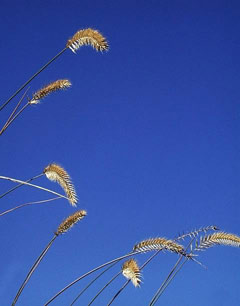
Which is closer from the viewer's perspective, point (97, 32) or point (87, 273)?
point (97, 32)

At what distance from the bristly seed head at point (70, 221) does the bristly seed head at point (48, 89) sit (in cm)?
184

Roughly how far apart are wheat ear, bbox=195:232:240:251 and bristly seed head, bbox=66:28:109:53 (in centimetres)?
319

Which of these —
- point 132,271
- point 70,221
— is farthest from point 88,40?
point 132,271

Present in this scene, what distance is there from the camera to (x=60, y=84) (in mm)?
6984

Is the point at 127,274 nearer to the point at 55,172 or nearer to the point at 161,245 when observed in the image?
the point at 161,245

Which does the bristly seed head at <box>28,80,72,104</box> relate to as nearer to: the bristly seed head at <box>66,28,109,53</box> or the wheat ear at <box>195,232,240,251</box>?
the bristly seed head at <box>66,28,109,53</box>

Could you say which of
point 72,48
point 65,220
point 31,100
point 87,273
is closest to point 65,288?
point 87,273

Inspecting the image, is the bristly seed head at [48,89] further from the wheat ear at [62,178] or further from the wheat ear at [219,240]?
the wheat ear at [219,240]

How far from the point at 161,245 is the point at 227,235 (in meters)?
1.53

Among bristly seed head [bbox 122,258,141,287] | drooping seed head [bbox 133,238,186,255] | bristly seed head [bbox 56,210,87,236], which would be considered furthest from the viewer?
bristly seed head [bbox 56,210,87,236]

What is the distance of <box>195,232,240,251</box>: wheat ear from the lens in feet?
24.3

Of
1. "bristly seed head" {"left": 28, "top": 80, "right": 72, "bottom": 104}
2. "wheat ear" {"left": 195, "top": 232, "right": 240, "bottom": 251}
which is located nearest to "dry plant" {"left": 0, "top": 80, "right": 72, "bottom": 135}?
"bristly seed head" {"left": 28, "top": 80, "right": 72, "bottom": 104}

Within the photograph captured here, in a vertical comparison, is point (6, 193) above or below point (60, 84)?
below

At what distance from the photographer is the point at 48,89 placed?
7016 millimetres
